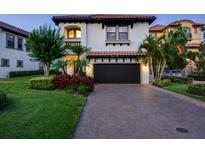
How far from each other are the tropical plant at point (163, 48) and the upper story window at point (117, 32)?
8.28 ft

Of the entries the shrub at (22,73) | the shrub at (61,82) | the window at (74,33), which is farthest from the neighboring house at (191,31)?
the shrub at (61,82)

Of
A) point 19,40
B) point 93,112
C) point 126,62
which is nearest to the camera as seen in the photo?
point 93,112

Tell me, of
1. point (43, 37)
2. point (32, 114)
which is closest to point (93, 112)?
point (32, 114)

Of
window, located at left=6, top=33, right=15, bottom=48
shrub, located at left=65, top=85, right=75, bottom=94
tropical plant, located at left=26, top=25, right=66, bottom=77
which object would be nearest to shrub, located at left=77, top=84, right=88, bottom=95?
shrub, located at left=65, top=85, right=75, bottom=94

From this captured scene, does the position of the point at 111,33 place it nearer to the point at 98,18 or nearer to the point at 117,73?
the point at 98,18

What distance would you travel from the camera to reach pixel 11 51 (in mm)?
24312

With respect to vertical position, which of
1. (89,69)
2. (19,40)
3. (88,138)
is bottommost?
(88,138)

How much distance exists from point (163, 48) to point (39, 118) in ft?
47.3

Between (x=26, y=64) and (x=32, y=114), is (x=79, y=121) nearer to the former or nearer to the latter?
(x=32, y=114)

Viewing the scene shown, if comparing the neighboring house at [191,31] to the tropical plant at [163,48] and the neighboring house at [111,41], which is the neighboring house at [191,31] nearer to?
the neighboring house at [111,41]

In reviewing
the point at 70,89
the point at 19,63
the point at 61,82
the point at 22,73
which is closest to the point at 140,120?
the point at 70,89

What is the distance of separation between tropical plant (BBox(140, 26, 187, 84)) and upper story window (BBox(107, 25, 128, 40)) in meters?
2.52

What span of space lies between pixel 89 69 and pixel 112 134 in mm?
14897
